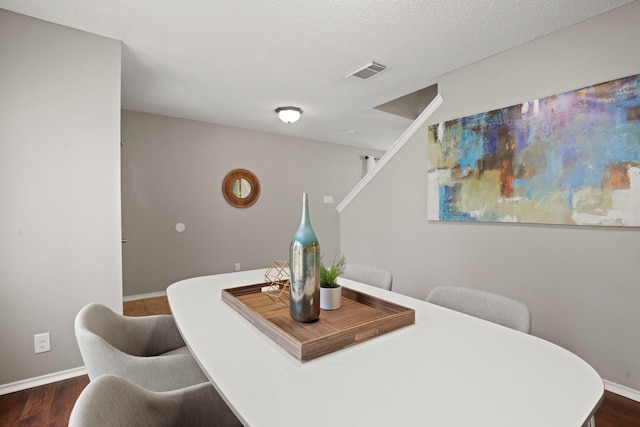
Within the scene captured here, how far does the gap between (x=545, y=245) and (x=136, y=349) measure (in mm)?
2521

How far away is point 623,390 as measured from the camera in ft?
6.14

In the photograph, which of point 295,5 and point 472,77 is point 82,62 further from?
point 472,77

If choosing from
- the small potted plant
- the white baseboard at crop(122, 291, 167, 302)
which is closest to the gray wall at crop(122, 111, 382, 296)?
the white baseboard at crop(122, 291, 167, 302)

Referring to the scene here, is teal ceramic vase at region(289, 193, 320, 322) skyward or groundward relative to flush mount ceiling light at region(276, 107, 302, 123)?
groundward

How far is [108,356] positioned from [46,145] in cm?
174

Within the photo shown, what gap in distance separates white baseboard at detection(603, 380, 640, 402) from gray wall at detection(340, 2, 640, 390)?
0.10 ft

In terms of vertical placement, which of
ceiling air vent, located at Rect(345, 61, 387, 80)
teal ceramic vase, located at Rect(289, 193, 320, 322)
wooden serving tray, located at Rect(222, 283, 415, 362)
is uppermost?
ceiling air vent, located at Rect(345, 61, 387, 80)

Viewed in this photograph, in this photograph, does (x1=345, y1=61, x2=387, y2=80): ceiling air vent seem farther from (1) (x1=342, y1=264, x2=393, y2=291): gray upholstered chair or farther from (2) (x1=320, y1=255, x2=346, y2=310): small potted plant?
(2) (x1=320, y1=255, x2=346, y2=310): small potted plant

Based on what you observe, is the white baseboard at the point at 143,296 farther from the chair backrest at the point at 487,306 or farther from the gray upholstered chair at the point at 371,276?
the chair backrest at the point at 487,306

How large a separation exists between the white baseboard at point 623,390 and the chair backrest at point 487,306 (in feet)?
4.22

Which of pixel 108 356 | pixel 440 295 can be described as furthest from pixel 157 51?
pixel 440 295

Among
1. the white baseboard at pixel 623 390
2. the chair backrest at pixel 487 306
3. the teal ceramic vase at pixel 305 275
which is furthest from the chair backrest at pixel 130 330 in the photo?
the white baseboard at pixel 623 390

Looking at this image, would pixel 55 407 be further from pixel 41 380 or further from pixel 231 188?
pixel 231 188

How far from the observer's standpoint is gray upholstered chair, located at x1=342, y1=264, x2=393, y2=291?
1856 mm
